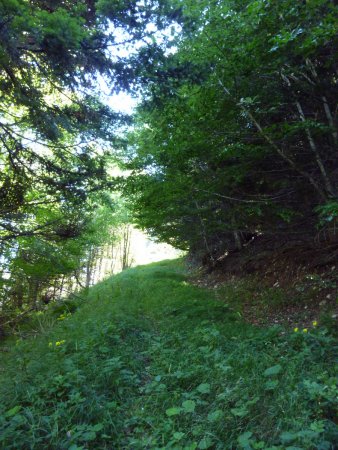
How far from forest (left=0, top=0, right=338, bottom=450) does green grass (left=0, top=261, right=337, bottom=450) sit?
0.02m

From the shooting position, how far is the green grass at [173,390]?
2475mm

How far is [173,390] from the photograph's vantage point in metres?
3.29

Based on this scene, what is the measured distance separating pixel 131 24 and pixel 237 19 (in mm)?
1768

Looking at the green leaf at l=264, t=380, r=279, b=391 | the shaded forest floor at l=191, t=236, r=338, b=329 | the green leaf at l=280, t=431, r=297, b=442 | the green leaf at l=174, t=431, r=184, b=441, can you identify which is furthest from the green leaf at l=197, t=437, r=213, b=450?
the shaded forest floor at l=191, t=236, r=338, b=329

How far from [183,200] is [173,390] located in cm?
442

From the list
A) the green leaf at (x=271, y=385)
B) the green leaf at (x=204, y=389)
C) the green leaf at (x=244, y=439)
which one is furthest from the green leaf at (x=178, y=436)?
the green leaf at (x=271, y=385)

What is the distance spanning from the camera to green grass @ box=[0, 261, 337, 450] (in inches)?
97.4

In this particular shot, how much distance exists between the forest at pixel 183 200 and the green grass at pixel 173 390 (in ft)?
0.07

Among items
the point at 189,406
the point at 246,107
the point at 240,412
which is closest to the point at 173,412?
the point at 189,406

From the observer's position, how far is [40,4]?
5.32 m

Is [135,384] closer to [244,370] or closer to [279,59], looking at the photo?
[244,370]

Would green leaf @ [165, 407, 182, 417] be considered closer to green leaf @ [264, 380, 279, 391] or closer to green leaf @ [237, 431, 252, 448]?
green leaf @ [237, 431, 252, 448]

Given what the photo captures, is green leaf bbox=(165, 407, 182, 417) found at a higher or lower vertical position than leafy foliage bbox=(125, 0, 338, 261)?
lower

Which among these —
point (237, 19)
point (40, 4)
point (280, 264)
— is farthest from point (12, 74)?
point (280, 264)
